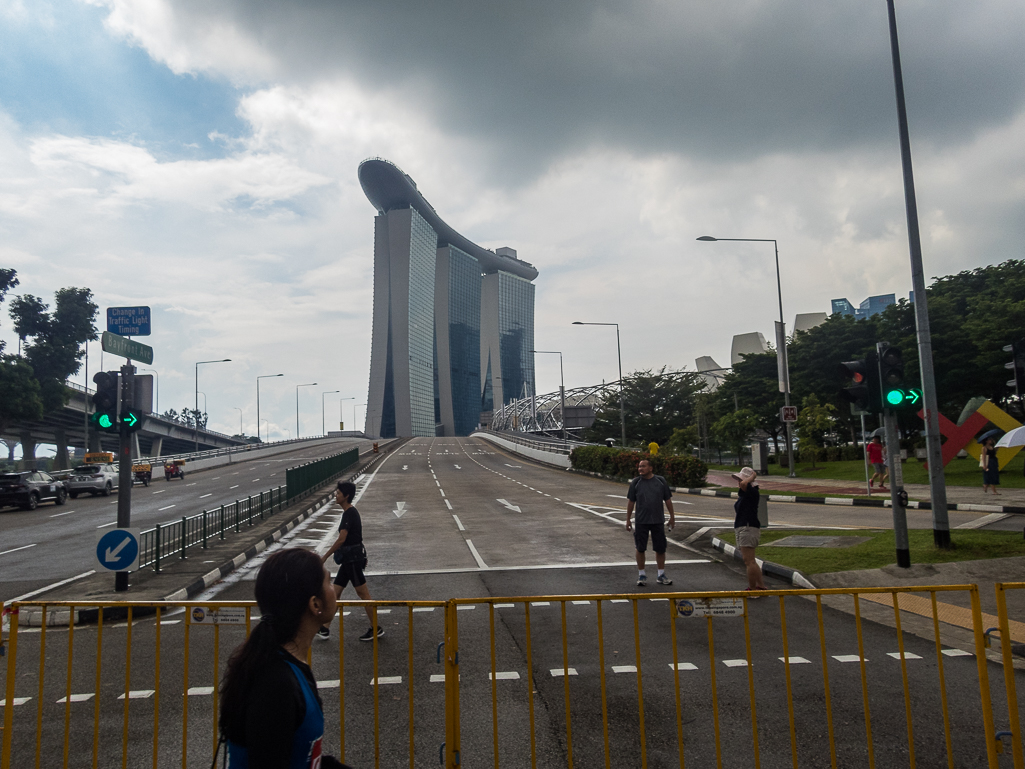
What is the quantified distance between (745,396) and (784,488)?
80.4 feet

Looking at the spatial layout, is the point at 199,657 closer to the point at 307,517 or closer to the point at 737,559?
the point at 737,559


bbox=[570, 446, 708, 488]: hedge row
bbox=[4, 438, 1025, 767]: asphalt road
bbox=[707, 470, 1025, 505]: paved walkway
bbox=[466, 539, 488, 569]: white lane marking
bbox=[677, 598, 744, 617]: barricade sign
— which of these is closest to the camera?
bbox=[677, 598, 744, 617]: barricade sign

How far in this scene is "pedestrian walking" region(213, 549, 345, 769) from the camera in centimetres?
217

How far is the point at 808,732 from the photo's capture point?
4.84 meters

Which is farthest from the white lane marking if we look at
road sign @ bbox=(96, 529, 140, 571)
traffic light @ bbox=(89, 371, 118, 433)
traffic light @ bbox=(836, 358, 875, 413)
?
traffic light @ bbox=(836, 358, 875, 413)

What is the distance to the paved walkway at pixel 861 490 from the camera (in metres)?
18.7

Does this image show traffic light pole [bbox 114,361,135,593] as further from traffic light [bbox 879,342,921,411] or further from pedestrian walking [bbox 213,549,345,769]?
traffic light [bbox 879,342,921,411]

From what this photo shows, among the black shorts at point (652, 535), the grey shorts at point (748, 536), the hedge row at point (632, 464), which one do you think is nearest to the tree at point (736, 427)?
the hedge row at point (632, 464)

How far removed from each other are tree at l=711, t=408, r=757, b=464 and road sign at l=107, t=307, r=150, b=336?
35179mm

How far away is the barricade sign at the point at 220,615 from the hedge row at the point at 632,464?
19206mm

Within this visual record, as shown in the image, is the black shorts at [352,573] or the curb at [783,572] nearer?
the black shorts at [352,573]

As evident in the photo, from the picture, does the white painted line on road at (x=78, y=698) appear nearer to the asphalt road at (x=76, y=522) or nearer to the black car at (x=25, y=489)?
the asphalt road at (x=76, y=522)

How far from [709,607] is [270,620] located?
3027 millimetres

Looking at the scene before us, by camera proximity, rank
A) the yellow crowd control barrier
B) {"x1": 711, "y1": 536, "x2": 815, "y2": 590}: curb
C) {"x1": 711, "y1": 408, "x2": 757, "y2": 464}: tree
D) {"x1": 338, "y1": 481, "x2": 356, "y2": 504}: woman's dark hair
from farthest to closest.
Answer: {"x1": 711, "y1": 408, "x2": 757, "y2": 464}: tree
{"x1": 711, "y1": 536, "x2": 815, "y2": 590}: curb
{"x1": 338, "y1": 481, "x2": 356, "y2": 504}: woman's dark hair
the yellow crowd control barrier
